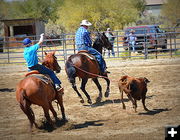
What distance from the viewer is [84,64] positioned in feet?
29.4

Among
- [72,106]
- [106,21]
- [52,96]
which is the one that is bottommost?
[72,106]

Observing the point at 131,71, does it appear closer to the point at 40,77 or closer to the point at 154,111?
the point at 154,111

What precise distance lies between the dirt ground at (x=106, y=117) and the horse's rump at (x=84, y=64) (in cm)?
81

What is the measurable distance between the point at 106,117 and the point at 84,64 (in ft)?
6.85

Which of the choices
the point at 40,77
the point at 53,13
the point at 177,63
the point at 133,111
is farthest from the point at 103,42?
the point at 53,13

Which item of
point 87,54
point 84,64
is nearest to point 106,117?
point 84,64

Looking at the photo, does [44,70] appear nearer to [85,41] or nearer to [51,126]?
[51,126]

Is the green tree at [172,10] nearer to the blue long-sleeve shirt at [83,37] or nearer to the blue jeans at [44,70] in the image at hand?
the blue long-sleeve shirt at [83,37]

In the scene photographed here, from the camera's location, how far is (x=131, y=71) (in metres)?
13.4

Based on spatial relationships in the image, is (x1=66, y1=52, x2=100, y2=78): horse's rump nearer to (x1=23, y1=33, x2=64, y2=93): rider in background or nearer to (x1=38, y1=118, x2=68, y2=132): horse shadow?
(x1=23, y1=33, x2=64, y2=93): rider in background

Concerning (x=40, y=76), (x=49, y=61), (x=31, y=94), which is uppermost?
(x=49, y=61)

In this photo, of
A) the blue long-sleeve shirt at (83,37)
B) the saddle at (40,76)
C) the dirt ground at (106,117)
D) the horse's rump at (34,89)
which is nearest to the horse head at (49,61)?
the saddle at (40,76)

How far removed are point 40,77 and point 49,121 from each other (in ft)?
2.95

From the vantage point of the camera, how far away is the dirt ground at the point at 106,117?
6008 millimetres
